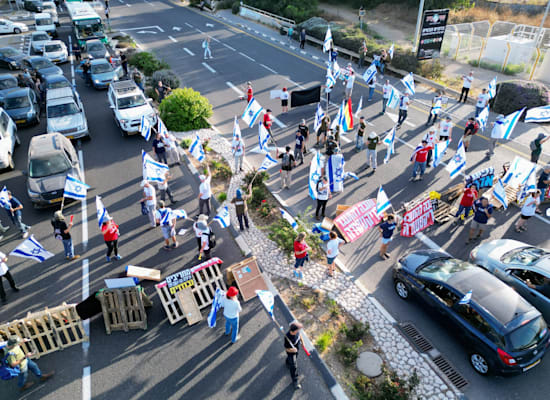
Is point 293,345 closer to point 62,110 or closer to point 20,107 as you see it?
point 62,110

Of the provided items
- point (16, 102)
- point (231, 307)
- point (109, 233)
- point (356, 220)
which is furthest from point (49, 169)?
point (356, 220)

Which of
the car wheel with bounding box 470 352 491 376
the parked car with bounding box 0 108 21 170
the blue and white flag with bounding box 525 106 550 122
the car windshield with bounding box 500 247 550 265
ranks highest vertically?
the blue and white flag with bounding box 525 106 550 122

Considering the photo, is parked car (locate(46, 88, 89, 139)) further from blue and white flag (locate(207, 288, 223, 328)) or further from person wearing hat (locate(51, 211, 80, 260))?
blue and white flag (locate(207, 288, 223, 328))

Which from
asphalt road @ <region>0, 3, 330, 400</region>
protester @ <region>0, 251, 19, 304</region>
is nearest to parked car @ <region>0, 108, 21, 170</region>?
asphalt road @ <region>0, 3, 330, 400</region>

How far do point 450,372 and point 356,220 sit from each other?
4.40 metres

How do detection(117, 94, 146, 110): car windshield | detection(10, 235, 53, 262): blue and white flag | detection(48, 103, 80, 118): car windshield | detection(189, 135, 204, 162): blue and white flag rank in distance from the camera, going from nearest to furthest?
detection(10, 235, 53, 262): blue and white flag → detection(189, 135, 204, 162): blue and white flag → detection(48, 103, 80, 118): car windshield → detection(117, 94, 146, 110): car windshield

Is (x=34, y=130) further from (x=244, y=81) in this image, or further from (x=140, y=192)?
(x=244, y=81)

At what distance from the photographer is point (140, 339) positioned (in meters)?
9.50

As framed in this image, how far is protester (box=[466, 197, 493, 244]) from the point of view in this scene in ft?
37.8

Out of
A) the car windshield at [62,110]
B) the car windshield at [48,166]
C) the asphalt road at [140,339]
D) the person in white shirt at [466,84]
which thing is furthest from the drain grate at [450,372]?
the car windshield at [62,110]

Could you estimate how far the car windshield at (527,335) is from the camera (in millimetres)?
8016

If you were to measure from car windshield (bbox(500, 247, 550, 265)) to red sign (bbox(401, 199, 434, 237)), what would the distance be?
262 cm

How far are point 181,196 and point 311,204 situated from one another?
197 inches

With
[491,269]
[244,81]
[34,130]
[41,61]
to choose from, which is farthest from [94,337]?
[41,61]
